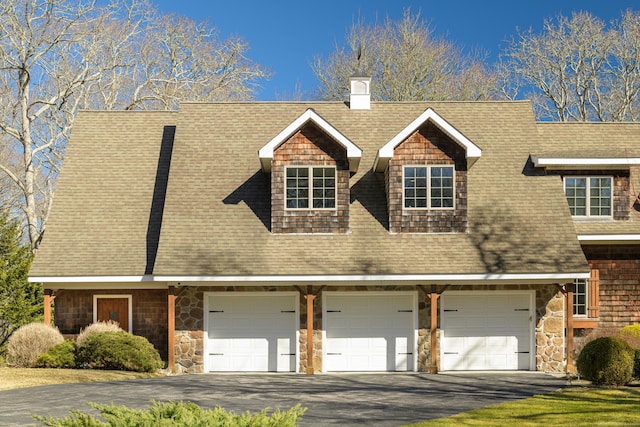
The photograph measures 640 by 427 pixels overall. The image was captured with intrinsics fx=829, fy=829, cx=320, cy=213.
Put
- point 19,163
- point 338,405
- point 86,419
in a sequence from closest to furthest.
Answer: point 86,419 < point 338,405 < point 19,163

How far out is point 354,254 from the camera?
20891mm

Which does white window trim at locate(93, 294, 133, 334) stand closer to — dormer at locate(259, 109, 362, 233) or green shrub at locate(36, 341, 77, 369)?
green shrub at locate(36, 341, 77, 369)

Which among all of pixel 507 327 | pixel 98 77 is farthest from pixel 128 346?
pixel 98 77

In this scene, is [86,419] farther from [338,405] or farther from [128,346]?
[128,346]

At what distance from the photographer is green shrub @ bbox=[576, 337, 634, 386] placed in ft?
54.5

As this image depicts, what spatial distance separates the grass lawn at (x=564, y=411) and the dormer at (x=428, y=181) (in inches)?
260

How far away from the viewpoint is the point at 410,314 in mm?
21234

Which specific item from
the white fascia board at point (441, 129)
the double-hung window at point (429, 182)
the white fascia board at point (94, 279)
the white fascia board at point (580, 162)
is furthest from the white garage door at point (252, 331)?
the white fascia board at point (580, 162)

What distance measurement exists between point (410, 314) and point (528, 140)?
21.5ft

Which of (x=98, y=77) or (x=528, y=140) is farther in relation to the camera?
(x=98, y=77)

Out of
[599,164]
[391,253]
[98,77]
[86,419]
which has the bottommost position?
[86,419]

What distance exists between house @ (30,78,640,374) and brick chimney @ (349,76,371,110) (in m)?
2.28

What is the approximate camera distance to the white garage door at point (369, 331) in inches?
832

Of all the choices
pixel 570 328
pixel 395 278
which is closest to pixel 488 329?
pixel 570 328
